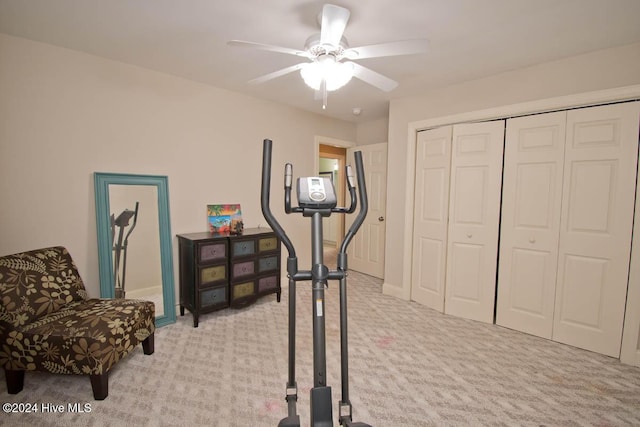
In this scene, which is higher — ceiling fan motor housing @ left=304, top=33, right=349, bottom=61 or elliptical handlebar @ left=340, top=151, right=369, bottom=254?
ceiling fan motor housing @ left=304, top=33, right=349, bottom=61

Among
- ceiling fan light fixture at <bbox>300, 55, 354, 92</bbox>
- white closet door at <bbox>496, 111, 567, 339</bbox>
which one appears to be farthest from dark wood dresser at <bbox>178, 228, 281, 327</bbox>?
white closet door at <bbox>496, 111, 567, 339</bbox>

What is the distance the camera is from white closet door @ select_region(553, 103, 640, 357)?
2125 mm

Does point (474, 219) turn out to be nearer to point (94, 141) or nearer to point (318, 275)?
point (318, 275)

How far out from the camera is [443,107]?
2959mm

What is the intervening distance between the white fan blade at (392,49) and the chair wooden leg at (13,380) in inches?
107

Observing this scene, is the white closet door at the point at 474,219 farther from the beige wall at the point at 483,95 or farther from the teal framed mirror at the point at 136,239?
the teal framed mirror at the point at 136,239

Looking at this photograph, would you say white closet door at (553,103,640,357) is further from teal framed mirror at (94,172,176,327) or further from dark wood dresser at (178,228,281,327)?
teal framed mirror at (94,172,176,327)

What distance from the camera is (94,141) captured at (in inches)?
93.0

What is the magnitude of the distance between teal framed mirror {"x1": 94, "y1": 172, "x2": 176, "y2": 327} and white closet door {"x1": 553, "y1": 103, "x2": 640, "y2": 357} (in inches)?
139

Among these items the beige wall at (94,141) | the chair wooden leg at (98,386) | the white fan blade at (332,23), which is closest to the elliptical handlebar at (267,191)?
the white fan blade at (332,23)

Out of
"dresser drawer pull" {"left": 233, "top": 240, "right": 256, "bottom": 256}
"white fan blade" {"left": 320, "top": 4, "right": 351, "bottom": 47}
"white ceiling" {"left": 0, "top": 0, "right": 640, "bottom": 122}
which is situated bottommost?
"dresser drawer pull" {"left": 233, "top": 240, "right": 256, "bottom": 256}

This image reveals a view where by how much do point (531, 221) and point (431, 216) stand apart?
2.91 feet

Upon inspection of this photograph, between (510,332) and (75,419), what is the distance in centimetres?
326

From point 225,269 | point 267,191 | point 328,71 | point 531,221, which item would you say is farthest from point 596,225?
point 225,269
